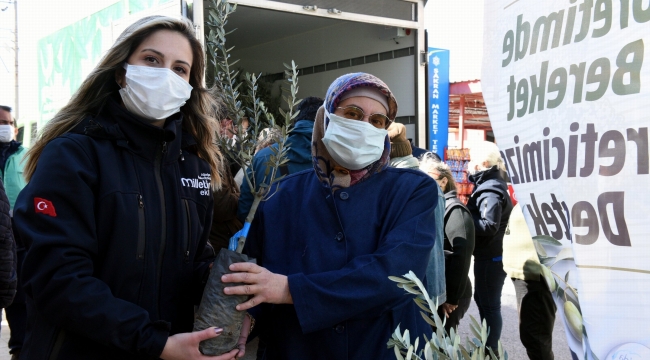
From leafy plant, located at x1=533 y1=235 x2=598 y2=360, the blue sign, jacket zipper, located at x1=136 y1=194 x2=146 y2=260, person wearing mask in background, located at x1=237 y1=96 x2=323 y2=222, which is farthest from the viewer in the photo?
the blue sign

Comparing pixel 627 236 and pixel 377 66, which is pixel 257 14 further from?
pixel 627 236

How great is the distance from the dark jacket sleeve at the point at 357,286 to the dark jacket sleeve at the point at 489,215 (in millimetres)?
3342

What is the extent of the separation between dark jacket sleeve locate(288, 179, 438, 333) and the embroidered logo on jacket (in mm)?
441

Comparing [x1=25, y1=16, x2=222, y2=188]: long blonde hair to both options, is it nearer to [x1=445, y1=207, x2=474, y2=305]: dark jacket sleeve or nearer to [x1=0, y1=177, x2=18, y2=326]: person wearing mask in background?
[x1=0, y1=177, x2=18, y2=326]: person wearing mask in background

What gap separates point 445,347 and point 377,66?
6.51 metres

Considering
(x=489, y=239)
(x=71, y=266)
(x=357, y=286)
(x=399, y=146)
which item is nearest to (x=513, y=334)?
(x=489, y=239)

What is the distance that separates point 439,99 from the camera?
862 cm

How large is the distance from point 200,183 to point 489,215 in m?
3.51

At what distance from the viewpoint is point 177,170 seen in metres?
1.82

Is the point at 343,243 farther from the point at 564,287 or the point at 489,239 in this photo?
the point at 489,239

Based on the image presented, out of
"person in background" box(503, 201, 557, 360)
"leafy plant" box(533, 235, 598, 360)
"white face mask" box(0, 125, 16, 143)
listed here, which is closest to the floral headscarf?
"leafy plant" box(533, 235, 598, 360)

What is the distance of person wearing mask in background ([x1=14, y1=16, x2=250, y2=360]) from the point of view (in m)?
1.51

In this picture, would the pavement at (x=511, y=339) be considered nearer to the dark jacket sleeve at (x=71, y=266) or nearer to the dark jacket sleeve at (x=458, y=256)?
the dark jacket sleeve at (x=458, y=256)

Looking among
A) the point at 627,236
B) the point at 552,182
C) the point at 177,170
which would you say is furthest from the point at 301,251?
the point at 627,236
